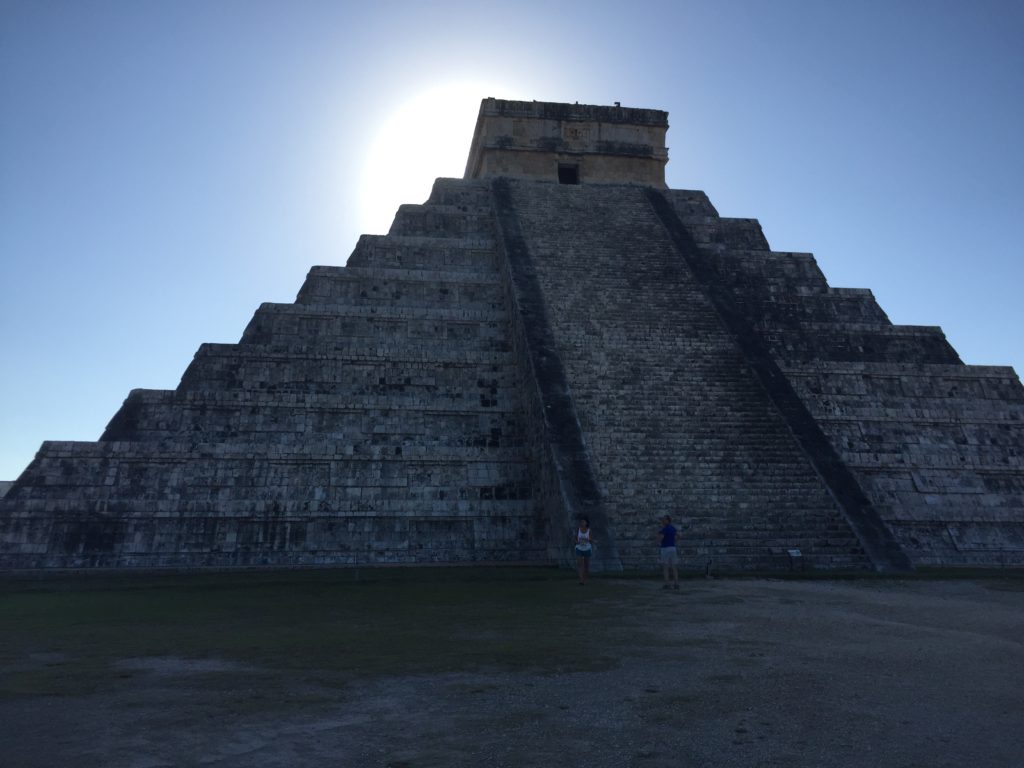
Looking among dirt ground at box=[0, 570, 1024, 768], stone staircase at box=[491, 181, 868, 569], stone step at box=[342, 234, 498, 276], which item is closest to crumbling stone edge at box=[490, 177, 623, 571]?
stone staircase at box=[491, 181, 868, 569]

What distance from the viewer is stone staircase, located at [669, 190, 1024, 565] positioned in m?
15.1

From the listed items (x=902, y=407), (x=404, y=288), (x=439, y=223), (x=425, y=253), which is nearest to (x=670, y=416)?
(x=902, y=407)

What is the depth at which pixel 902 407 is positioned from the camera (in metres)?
17.0

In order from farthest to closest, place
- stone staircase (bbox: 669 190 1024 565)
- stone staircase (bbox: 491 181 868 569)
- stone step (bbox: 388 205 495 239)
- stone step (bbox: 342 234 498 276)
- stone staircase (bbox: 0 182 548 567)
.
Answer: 1. stone step (bbox: 388 205 495 239)
2. stone step (bbox: 342 234 498 276)
3. stone staircase (bbox: 669 190 1024 565)
4. stone staircase (bbox: 0 182 548 567)
5. stone staircase (bbox: 491 181 868 569)

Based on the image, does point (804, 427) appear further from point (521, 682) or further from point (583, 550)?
point (521, 682)

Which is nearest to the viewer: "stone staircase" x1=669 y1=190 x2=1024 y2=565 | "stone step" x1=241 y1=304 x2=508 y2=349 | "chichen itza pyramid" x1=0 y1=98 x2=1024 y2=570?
"chichen itza pyramid" x1=0 y1=98 x2=1024 y2=570

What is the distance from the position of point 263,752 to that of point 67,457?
13185 millimetres

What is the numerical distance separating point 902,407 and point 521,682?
49.2ft

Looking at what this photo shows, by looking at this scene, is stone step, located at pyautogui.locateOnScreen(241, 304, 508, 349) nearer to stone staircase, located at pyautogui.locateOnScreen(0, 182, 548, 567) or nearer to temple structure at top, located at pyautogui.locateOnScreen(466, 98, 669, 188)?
stone staircase, located at pyautogui.locateOnScreen(0, 182, 548, 567)

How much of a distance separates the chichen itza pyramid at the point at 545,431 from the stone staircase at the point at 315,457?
0.16ft

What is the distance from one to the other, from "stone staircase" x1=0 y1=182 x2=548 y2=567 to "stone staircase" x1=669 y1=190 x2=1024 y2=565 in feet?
23.0

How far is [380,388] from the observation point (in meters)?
16.6

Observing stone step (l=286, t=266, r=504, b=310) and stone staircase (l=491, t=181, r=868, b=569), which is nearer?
stone staircase (l=491, t=181, r=868, b=569)

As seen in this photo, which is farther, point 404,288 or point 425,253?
point 425,253
